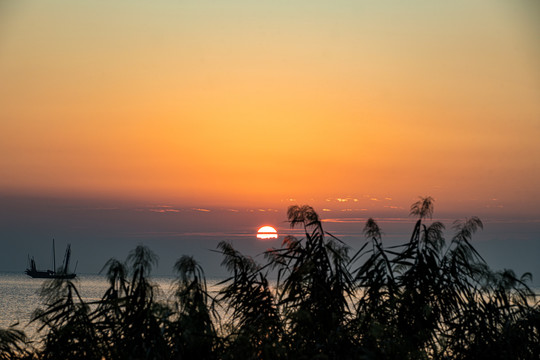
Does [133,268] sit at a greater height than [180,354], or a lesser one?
greater

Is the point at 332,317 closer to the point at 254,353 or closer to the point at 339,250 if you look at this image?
the point at 339,250

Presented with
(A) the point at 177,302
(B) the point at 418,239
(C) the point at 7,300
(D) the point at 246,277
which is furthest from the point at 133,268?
(C) the point at 7,300

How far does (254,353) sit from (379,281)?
17.7 ft

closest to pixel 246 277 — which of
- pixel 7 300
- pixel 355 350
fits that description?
pixel 355 350

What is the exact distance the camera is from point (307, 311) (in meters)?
16.5

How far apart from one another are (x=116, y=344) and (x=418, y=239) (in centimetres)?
827

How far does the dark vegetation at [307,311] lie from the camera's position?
1597cm

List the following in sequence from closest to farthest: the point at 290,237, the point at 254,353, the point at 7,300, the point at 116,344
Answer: the point at 254,353
the point at 116,344
the point at 290,237
the point at 7,300

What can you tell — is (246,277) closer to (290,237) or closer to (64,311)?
(290,237)

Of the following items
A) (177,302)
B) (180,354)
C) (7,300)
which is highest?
(177,302)

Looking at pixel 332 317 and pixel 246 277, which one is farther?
pixel 246 277

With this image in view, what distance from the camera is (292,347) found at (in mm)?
15672

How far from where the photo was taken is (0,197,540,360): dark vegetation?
16.0 metres

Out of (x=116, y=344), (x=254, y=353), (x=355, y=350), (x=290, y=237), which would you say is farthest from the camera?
(x=290, y=237)
